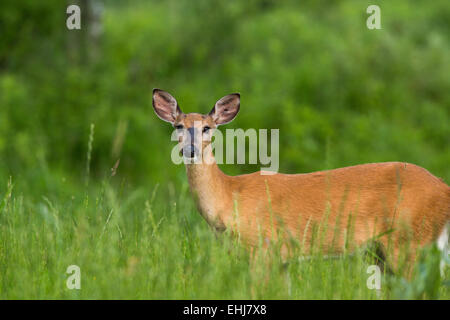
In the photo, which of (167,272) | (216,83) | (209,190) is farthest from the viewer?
(216,83)

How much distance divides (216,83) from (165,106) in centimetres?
821

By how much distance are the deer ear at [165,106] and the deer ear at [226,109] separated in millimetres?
288

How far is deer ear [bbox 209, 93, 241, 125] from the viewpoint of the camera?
5.86m

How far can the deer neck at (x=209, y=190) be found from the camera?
5.50 m

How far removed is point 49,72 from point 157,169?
2621 millimetres

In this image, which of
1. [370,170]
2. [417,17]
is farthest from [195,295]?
[417,17]

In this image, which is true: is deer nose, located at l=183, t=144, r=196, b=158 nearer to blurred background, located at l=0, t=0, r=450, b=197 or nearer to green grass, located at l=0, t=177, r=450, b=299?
green grass, located at l=0, t=177, r=450, b=299

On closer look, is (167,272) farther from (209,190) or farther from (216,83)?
(216,83)

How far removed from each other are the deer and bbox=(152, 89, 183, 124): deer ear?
0.03m

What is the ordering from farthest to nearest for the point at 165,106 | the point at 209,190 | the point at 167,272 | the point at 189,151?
the point at 165,106, the point at 209,190, the point at 189,151, the point at 167,272

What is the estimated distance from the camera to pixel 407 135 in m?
12.8

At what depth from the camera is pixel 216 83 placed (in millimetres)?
14039

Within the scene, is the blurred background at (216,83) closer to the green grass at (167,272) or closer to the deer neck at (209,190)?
the deer neck at (209,190)

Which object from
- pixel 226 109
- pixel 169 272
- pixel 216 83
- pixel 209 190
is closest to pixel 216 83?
pixel 216 83
